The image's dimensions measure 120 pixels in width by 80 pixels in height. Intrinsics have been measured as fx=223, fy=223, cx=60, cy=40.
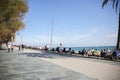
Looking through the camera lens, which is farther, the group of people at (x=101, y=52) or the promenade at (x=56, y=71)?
the group of people at (x=101, y=52)

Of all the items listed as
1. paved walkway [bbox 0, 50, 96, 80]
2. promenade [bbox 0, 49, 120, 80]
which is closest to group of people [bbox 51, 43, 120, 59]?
promenade [bbox 0, 49, 120, 80]

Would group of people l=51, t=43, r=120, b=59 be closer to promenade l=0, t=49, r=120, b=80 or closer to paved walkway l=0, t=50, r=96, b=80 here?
promenade l=0, t=49, r=120, b=80

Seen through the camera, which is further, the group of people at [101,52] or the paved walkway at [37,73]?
the group of people at [101,52]

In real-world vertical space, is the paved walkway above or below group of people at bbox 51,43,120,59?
below

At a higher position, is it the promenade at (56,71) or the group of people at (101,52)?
the group of people at (101,52)

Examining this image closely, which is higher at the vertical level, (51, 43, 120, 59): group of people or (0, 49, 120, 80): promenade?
(51, 43, 120, 59): group of people

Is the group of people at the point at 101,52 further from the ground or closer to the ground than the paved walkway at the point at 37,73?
further from the ground

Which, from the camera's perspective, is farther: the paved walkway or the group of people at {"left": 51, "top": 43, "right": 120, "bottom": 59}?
the group of people at {"left": 51, "top": 43, "right": 120, "bottom": 59}

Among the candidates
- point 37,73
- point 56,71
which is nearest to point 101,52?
point 56,71

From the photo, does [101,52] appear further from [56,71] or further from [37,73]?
[37,73]

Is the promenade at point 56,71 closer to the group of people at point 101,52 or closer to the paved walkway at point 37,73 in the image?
the paved walkway at point 37,73

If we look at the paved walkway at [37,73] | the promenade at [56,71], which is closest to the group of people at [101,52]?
the promenade at [56,71]

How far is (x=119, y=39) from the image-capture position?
24141 millimetres

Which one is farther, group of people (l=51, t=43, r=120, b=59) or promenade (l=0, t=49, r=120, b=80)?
group of people (l=51, t=43, r=120, b=59)
